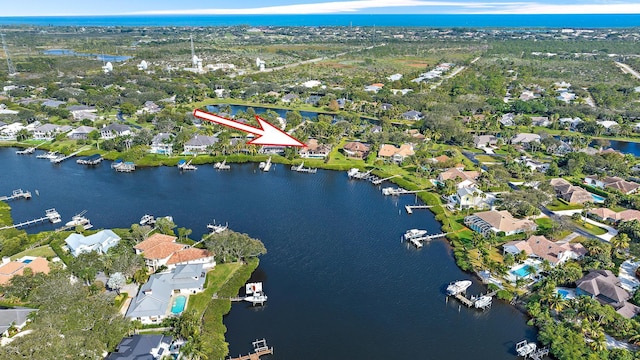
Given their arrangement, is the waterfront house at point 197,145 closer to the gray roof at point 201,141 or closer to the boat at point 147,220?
the gray roof at point 201,141

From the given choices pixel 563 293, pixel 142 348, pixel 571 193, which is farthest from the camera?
pixel 571 193

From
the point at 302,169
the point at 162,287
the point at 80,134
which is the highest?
the point at 80,134

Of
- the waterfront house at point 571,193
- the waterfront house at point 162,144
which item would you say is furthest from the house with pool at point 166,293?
the waterfront house at point 571,193

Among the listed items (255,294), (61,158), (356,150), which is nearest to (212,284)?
(255,294)

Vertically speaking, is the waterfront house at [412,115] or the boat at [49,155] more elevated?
the boat at [49,155]

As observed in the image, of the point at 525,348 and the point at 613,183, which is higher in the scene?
the point at 613,183

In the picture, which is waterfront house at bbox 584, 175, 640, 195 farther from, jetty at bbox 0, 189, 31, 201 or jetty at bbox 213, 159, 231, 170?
jetty at bbox 0, 189, 31, 201

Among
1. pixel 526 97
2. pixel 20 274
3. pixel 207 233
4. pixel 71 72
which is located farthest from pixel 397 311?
pixel 71 72

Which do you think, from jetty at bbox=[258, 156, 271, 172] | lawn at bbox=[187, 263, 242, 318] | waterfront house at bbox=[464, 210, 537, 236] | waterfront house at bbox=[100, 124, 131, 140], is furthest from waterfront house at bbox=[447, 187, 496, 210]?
waterfront house at bbox=[100, 124, 131, 140]

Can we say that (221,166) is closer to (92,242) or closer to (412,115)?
(92,242)
